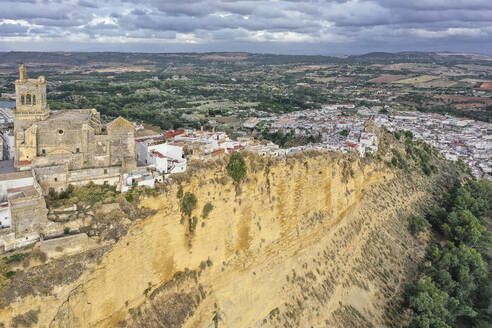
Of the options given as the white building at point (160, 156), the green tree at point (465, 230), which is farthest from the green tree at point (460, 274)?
the white building at point (160, 156)

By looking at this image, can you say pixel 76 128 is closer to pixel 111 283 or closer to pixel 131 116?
pixel 111 283

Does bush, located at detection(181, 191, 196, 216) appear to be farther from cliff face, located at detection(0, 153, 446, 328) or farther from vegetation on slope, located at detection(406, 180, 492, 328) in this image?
vegetation on slope, located at detection(406, 180, 492, 328)

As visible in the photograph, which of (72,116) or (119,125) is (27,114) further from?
(119,125)

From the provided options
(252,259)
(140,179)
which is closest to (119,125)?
(140,179)

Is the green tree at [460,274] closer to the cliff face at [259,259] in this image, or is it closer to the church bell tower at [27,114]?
the cliff face at [259,259]

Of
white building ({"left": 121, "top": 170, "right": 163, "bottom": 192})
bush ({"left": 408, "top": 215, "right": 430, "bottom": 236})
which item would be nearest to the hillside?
bush ({"left": 408, "top": 215, "right": 430, "bottom": 236})

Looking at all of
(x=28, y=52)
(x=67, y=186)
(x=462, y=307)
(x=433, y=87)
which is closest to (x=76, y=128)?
(x=67, y=186)
